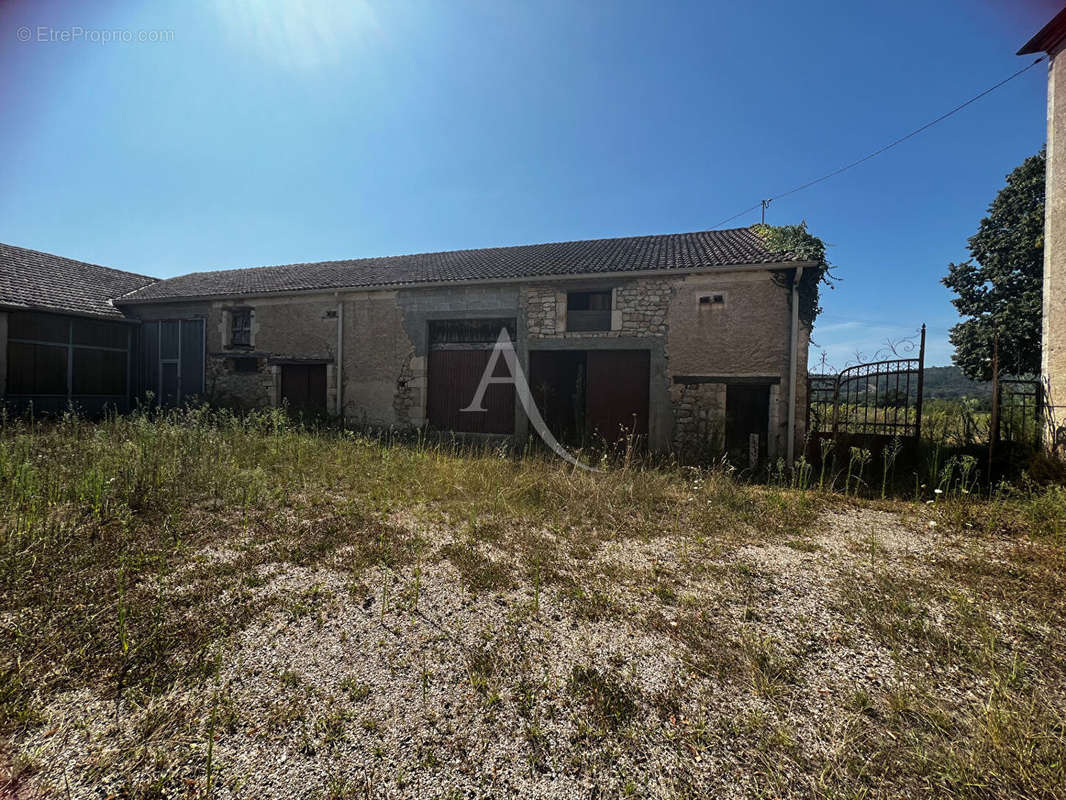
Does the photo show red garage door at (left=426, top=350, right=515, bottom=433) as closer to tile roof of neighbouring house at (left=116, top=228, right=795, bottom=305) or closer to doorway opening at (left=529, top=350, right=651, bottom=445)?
doorway opening at (left=529, top=350, right=651, bottom=445)

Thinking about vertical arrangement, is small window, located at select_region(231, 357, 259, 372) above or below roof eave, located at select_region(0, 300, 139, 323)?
below

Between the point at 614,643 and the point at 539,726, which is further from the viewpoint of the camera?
the point at 614,643

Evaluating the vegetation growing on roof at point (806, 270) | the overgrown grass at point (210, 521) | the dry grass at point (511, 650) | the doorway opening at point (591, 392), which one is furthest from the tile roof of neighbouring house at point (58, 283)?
the vegetation growing on roof at point (806, 270)

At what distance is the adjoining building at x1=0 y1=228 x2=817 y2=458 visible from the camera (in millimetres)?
7523

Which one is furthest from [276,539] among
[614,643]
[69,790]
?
[614,643]

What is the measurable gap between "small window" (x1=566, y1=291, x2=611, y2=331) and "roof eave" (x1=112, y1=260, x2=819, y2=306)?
1.41 ft

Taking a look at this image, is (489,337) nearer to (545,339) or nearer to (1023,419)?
(545,339)

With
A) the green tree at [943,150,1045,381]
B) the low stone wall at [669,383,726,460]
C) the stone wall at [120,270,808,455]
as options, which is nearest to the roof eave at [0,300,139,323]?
the stone wall at [120,270,808,455]

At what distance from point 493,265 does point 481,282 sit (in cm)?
153

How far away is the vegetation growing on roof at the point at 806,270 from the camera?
7176 millimetres

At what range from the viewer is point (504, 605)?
8.66 feet

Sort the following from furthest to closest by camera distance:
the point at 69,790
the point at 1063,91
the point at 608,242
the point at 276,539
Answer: the point at 608,242
the point at 1063,91
the point at 276,539
the point at 69,790

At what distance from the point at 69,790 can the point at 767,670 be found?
9.91 ft

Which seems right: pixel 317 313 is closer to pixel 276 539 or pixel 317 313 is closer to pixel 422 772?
pixel 276 539
